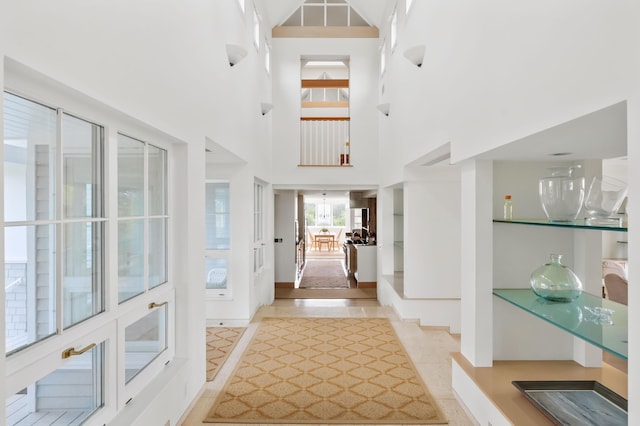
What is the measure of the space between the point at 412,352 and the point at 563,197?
7.72 ft

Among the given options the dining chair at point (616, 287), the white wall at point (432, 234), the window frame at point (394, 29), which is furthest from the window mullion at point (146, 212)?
the dining chair at point (616, 287)

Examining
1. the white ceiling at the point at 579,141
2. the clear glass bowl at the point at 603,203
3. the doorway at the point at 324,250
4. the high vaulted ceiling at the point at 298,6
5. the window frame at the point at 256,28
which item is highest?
the high vaulted ceiling at the point at 298,6

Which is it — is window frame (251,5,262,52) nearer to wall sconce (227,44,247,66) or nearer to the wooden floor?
wall sconce (227,44,247,66)

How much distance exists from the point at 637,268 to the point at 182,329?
8.22 feet

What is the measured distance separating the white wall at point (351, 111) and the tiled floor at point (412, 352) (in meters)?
2.23

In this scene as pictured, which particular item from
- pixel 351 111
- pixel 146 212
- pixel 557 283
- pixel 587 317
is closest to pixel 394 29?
pixel 351 111

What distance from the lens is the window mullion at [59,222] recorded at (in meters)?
1.47

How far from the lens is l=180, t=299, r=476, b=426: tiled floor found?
8.65 ft

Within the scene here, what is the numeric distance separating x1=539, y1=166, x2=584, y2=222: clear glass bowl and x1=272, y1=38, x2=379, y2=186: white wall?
447 centimetres

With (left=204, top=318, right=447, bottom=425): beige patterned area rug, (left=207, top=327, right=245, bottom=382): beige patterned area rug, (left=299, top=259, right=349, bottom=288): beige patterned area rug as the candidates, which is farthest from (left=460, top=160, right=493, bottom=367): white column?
(left=299, top=259, right=349, bottom=288): beige patterned area rug

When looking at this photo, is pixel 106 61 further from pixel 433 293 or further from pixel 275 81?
pixel 275 81

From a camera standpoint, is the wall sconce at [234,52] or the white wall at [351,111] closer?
the wall sconce at [234,52]

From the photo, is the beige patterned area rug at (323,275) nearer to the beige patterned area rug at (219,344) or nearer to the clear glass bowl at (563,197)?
the beige patterned area rug at (219,344)

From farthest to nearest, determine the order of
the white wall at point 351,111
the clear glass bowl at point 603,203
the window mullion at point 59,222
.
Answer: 1. the white wall at point 351,111
2. the clear glass bowl at point 603,203
3. the window mullion at point 59,222
